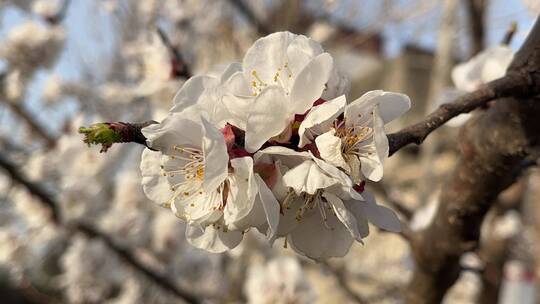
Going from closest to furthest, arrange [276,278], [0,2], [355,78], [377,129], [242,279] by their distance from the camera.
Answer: [377,129] → [276,278] → [0,2] → [242,279] → [355,78]

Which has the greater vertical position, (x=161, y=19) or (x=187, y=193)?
(x=187, y=193)

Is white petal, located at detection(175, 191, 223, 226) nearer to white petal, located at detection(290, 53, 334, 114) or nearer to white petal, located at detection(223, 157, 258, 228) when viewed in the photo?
white petal, located at detection(223, 157, 258, 228)

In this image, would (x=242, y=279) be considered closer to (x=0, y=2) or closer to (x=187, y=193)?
(x=0, y=2)

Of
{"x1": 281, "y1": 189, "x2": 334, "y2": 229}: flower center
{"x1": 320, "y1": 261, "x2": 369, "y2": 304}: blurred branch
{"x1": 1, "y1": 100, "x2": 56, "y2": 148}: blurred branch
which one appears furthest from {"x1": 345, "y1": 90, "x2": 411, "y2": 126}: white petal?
{"x1": 1, "y1": 100, "x2": 56, "y2": 148}: blurred branch

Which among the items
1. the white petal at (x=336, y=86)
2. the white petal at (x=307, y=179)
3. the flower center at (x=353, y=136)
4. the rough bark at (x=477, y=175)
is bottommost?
the rough bark at (x=477, y=175)

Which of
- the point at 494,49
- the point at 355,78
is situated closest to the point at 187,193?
the point at 494,49

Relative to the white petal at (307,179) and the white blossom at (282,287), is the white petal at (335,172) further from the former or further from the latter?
the white blossom at (282,287)

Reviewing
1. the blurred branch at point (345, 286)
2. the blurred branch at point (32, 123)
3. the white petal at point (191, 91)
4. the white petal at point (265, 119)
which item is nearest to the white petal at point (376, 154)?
the white petal at point (265, 119)

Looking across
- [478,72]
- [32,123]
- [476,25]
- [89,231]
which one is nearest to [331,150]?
[478,72]
